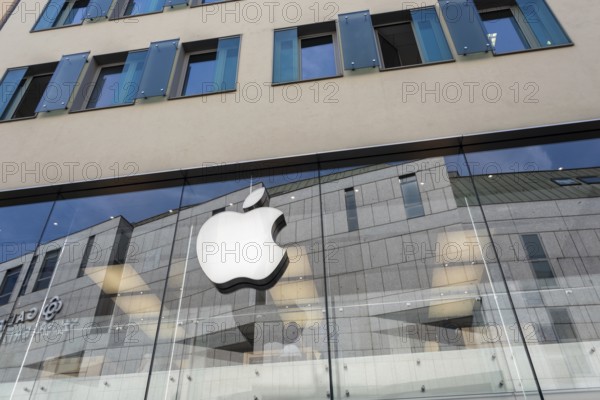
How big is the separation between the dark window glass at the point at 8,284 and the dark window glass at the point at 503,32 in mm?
8138

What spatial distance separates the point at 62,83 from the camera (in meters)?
8.60

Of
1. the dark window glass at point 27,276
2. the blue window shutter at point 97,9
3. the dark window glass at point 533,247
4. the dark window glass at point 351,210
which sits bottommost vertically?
the dark window glass at point 533,247

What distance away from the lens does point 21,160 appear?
7586mm

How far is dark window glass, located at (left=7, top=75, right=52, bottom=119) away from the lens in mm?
8508

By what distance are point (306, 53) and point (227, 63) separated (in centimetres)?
153

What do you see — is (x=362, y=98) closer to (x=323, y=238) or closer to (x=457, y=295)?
(x=323, y=238)

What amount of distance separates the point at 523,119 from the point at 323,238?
3.43 m

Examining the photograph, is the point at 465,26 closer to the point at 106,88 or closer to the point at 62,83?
the point at 106,88

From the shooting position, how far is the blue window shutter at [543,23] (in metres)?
7.38

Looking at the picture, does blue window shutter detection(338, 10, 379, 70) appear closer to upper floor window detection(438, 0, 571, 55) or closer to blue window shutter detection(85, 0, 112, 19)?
upper floor window detection(438, 0, 571, 55)

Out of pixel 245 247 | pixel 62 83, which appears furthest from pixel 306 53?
pixel 62 83

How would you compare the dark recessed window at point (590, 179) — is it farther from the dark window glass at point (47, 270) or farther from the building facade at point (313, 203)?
the dark window glass at point (47, 270)

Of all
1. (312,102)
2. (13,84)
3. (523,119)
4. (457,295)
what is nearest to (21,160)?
(13,84)

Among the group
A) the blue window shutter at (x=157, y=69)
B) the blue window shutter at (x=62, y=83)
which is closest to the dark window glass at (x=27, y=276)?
the blue window shutter at (x=62, y=83)
